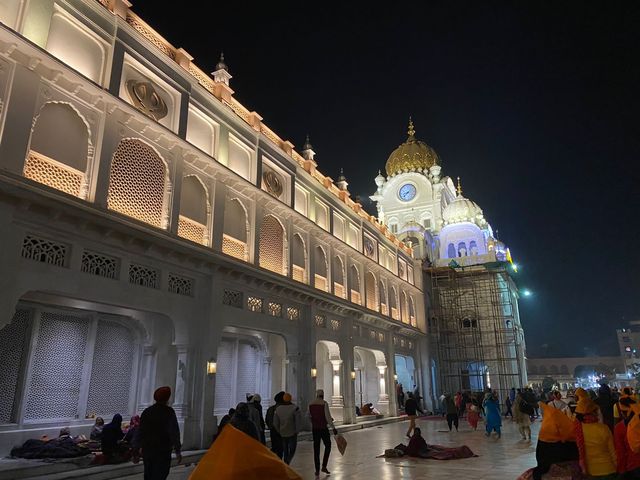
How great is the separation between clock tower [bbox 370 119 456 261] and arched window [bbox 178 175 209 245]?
90.3 feet

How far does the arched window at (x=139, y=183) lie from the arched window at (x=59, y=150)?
767mm

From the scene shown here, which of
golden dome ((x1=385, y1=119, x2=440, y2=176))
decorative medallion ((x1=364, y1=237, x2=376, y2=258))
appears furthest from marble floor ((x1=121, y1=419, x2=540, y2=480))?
golden dome ((x1=385, y1=119, x2=440, y2=176))

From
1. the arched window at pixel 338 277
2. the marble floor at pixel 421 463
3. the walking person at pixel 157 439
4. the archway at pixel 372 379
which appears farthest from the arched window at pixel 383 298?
the walking person at pixel 157 439

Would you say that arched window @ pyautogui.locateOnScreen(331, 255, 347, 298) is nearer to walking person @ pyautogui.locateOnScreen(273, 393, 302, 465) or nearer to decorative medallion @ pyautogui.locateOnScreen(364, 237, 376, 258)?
decorative medallion @ pyautogui.locateOnScreen(364, 237, 376, 258)

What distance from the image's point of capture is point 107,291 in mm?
10578

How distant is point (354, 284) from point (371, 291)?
7.68 feet

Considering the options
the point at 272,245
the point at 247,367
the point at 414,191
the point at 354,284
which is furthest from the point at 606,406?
the point at 414,191

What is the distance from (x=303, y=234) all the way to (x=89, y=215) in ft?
31.9

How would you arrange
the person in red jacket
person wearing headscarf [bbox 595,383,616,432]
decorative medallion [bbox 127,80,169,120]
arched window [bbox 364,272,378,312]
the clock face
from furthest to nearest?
the clock face < arched window [bbox 364,272,378,312] < decorative medallion [bbox 127,80,169,120] < person wearing headscarf [bbox 595,383,616,432] < the person in red jacket

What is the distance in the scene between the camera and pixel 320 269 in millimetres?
20016

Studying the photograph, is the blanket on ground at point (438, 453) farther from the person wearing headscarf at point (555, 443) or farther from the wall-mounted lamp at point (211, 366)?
the person wearing headscarf at point (555, 443)

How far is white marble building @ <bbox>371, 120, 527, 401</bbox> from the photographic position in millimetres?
33500

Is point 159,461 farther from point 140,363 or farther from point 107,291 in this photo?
point 140,363

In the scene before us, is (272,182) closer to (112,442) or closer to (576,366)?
(112,442)
